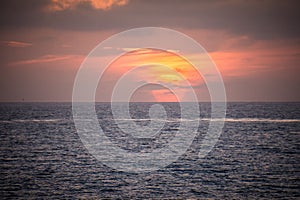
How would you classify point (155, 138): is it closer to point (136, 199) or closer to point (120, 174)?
point (120, 174)

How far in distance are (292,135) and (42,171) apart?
5657 cm

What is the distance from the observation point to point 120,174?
4547 cm

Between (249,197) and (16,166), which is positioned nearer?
(249,197)

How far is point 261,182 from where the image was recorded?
1635 inches

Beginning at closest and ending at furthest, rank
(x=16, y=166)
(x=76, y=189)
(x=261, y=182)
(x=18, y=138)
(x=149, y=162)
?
(x=76, y=189) → (x=261, y=182) → (x=16, y=166) → (x=149, y=162) → (x=18, y=138)

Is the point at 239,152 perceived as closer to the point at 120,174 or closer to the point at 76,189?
the point at 120,174

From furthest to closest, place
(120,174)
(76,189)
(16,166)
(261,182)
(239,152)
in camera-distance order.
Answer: (239,152) → (16,166) → (120,174) → (261,182) → (76,189)

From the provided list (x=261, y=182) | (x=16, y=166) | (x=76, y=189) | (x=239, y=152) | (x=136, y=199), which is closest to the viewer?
(x=136, y=199)

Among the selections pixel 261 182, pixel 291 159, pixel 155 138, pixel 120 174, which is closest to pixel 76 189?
pixel 120 174

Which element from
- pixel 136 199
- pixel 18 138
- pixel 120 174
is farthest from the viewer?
pixel 18 138

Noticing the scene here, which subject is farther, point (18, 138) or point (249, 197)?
point (18, 138)

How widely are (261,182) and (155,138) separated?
43168 mm

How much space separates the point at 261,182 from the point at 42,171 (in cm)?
2569

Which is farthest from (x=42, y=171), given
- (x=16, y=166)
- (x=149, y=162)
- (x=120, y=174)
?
(x=149, y=162)
